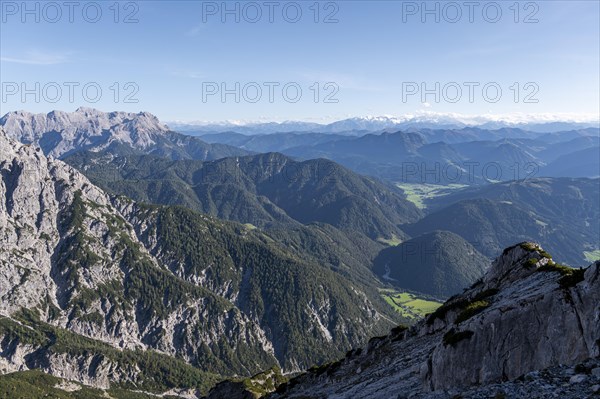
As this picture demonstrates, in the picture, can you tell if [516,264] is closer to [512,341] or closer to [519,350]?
[512,341]

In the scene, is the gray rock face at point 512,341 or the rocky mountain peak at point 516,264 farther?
the rocky mountain peak at point 516,264

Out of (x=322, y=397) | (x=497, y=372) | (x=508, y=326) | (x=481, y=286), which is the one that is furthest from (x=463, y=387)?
(x=481, y=286)

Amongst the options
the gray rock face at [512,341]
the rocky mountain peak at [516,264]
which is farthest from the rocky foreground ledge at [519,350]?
the rocky mountain peak at [516,264]

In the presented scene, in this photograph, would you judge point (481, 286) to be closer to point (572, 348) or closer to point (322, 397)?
point (322, 397)

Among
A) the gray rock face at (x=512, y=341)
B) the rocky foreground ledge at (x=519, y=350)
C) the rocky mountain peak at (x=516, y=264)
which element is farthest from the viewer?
the rocky mountain peak at (x=516, y=264)

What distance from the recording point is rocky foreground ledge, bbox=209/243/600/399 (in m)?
34.8

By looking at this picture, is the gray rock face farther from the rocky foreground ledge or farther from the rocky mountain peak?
the rocky mountain peak

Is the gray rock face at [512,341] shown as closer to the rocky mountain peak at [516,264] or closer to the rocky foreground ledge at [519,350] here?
the rocky foreground ledge at [519,350]

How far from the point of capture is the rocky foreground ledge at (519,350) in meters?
34.8

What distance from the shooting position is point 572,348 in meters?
40.5

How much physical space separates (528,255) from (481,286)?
13036 mm

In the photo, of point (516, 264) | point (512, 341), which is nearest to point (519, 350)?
point (512, 341)

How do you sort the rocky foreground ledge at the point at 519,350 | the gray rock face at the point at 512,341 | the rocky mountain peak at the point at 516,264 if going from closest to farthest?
the rocky foreground ledge at the point at 519,350
the gray rock face at the point at 512,341
the rocky mountain peak at the point at 516,264

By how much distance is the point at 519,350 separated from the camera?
44.1 meters
